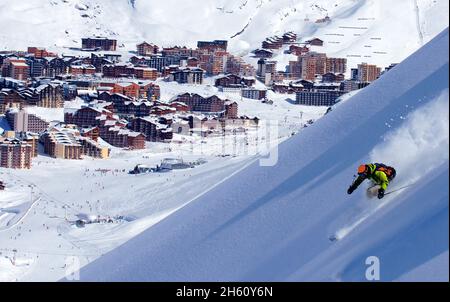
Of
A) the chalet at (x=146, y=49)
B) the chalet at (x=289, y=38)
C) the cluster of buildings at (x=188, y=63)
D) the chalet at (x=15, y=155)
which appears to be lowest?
the chalet at (x=15, y=155)

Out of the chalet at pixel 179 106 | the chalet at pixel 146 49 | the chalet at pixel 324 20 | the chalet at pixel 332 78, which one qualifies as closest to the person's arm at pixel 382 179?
the chalet at pixel 179 106

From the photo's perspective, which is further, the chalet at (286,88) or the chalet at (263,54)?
the chalet at (263,54)

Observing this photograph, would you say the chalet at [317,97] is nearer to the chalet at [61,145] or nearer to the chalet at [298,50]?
the chalet at [298,50]

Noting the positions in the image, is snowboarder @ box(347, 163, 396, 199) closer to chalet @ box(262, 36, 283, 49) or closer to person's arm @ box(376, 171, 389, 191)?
person's arm @ box(376, 171, 389, 191)

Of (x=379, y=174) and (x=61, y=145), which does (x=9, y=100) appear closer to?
(x=61, y=145)

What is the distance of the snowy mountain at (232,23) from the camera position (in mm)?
45844

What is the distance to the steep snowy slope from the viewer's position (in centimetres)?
275

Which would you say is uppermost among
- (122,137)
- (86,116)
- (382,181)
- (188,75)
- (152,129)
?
(188,75)

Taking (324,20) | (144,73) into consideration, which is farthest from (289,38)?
(144,73)

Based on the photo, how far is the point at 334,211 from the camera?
10.6 ft

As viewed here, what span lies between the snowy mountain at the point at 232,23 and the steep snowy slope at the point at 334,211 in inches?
1531

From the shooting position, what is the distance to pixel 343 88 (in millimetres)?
37188

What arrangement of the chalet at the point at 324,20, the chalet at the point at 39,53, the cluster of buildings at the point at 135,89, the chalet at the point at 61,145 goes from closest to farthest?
the chalet at the point at 61,145, the cluster of buildings at the point at 135,89, the chalet at the point at 39,53, the chalet at the point at 324,20

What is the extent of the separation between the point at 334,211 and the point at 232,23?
2063 inches
